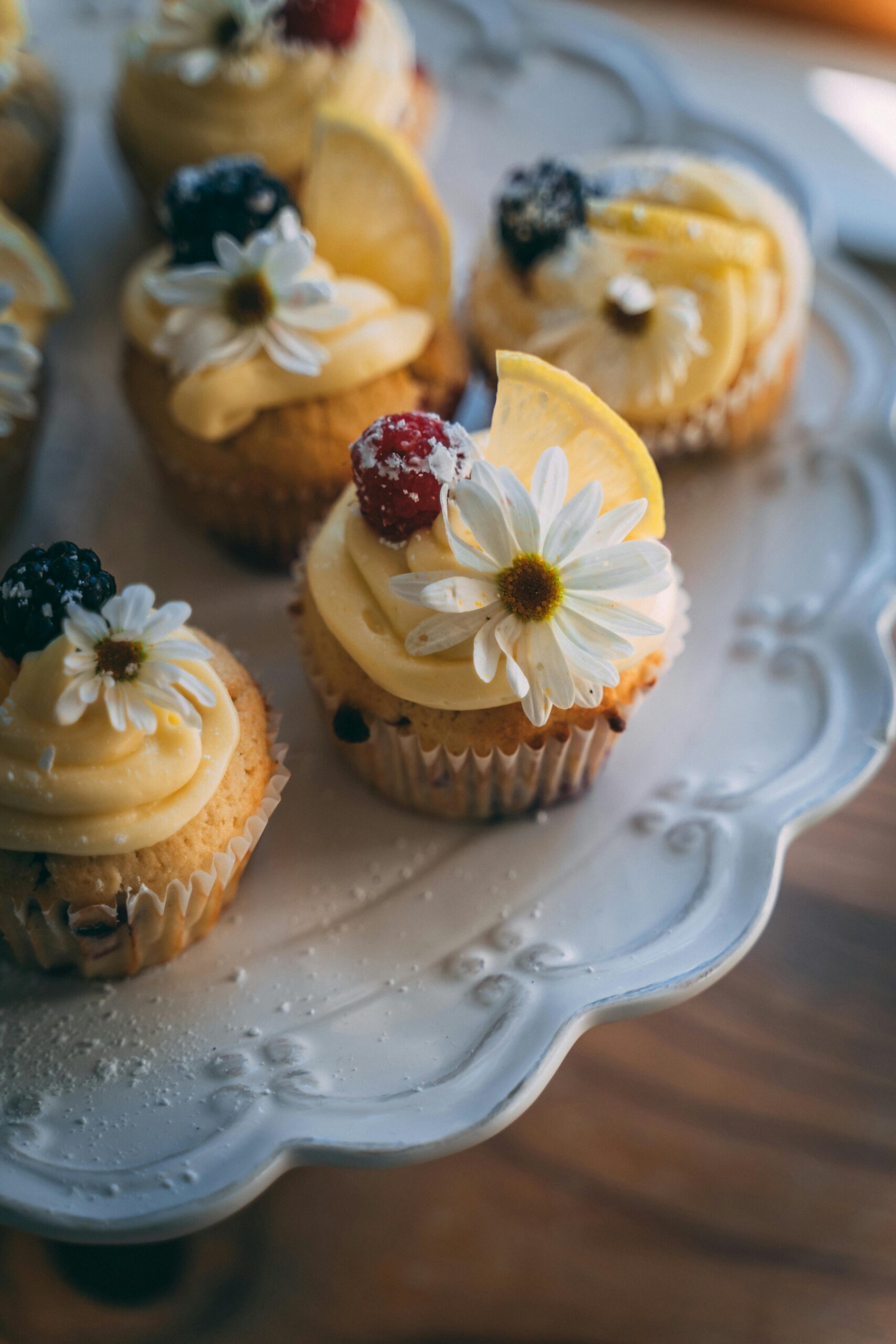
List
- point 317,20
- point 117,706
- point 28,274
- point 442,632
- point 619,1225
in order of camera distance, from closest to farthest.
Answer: point 117,706
point 442,632
point 619,1225
point 28,274
point 317,20

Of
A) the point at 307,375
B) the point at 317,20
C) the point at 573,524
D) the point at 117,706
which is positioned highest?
the point at 317,20

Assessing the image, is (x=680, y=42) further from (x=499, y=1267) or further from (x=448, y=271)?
(x=499, y=1267)

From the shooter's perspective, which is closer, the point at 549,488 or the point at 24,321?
the point at 549,488

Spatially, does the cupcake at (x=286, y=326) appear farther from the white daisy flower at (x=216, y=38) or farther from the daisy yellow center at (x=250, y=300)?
the white daisy flower at (x=216, y=38)

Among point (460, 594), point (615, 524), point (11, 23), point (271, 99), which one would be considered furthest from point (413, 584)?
point (11, 23)

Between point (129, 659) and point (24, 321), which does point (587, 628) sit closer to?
point (129, 659)

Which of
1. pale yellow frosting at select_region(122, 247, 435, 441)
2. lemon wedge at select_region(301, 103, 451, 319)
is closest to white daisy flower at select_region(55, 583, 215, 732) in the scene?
pale yellow frosting at select_region(122, 247, 435, 441)
